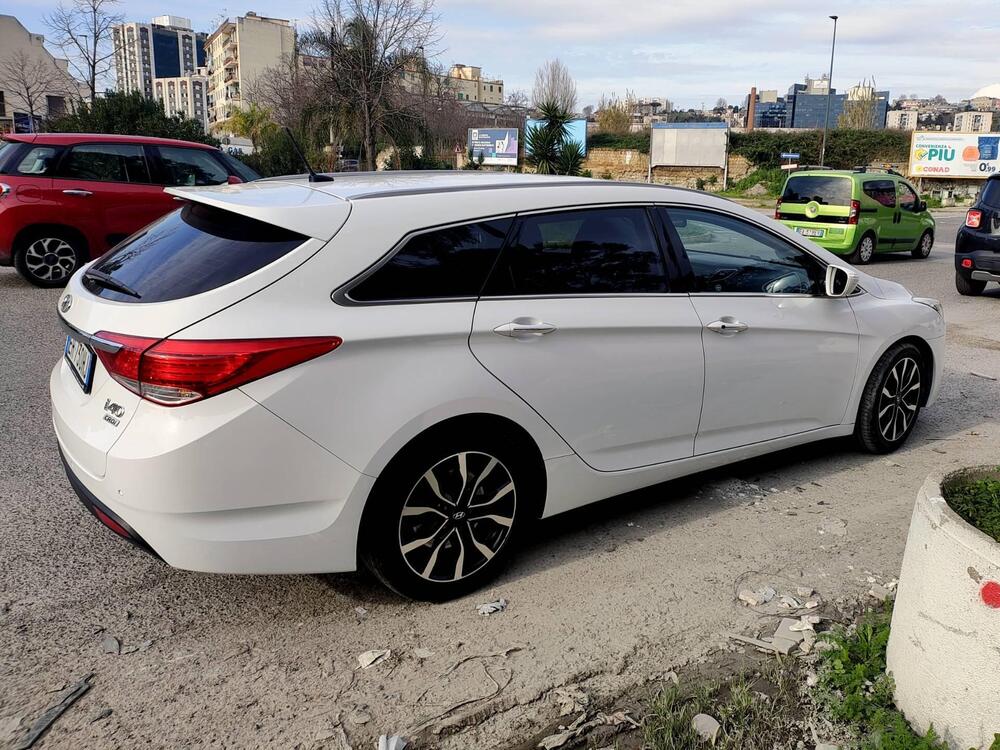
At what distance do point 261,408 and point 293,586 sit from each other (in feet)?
3.43

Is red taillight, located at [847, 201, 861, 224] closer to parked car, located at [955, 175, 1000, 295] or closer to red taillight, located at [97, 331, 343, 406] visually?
parked car, located at [955, 175, 1000, 295]

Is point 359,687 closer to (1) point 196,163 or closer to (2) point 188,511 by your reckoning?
(2) point 188,511

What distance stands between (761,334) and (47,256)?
29.5 ft

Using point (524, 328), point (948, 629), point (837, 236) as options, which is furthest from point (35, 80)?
point (948, 629)

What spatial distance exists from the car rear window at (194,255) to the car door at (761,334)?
195 cm

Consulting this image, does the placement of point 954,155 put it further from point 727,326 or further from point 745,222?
point 727,326

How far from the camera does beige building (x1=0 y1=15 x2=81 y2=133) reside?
51.4 meters

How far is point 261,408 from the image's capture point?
2.79m

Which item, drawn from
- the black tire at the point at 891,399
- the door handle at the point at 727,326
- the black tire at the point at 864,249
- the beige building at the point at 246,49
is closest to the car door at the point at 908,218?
the black tire at the point at 864,249

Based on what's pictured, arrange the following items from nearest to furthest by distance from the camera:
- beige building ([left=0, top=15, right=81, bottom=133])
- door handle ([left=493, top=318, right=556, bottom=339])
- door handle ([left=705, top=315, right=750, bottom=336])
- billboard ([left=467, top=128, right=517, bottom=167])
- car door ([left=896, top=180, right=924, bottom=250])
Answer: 1. door handle ([left=493, top=318, right=556, bottom=339])
2. door handle ([left=705, top=315, right=750, bottom=336])
3. car door ([left=896, top=180, right=924, bottom=250])
4. billboard ([left=467, top=128, right=517, bottom=167])
5. beige building ([left=0, top=15, right=81, bottom=133])

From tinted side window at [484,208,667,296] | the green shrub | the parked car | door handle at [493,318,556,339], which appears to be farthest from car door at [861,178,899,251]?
the green shrub

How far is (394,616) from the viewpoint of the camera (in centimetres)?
329

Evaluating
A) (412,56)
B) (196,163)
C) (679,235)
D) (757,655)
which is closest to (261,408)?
(757,655)

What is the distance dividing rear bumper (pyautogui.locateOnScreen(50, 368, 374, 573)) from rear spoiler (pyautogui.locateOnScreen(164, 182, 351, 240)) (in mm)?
663
